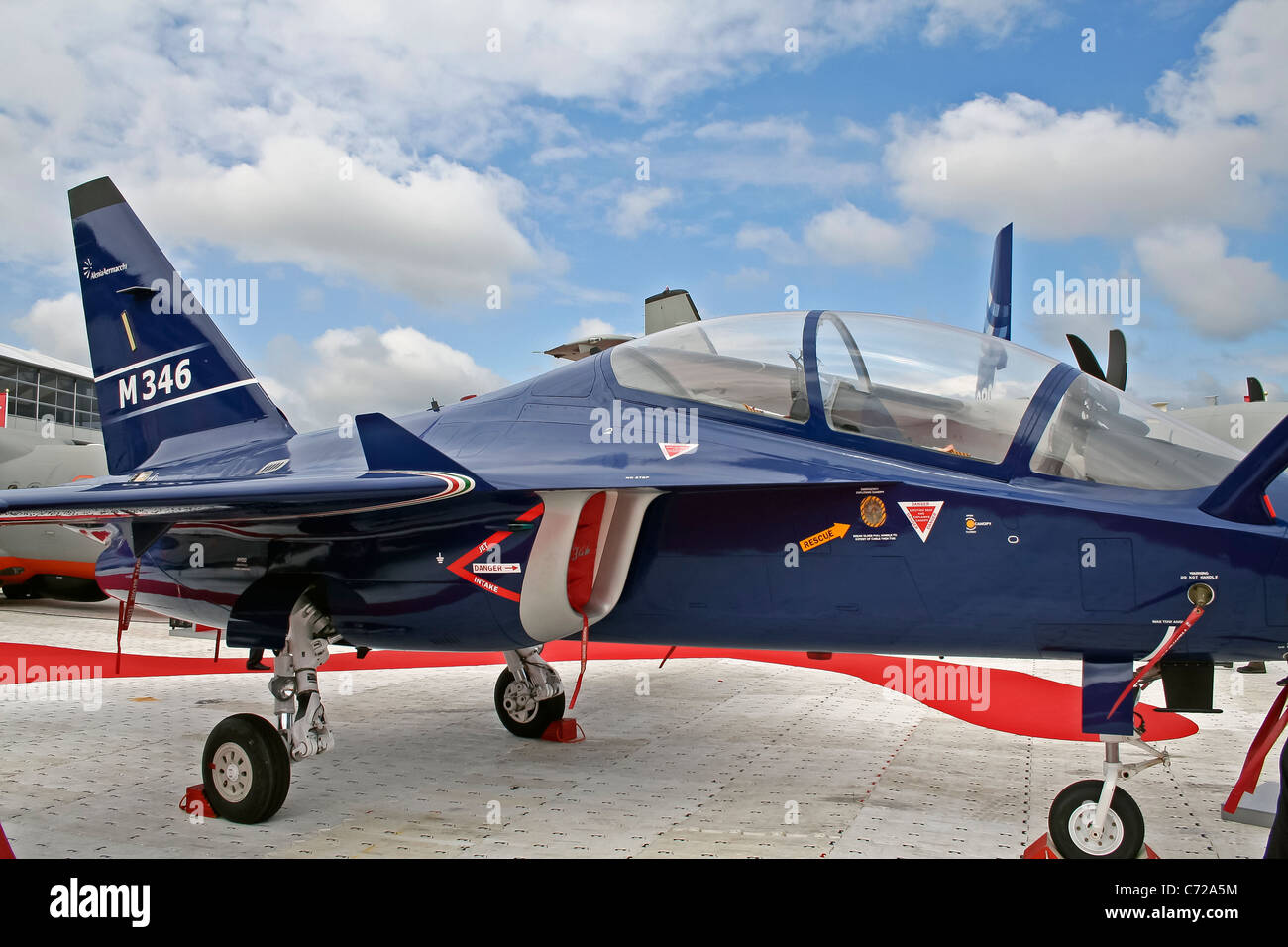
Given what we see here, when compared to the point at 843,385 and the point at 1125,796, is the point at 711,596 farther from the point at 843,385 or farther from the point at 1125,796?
the point at 1125,796

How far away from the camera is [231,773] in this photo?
15.2 feet

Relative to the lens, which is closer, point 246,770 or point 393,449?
point 393,449

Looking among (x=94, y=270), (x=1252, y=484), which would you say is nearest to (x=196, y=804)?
(x=94, y=270)

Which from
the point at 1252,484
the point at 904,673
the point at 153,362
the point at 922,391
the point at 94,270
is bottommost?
the point at 904,673

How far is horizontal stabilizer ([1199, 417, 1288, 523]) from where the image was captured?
10.1ft

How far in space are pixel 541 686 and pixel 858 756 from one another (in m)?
2.33

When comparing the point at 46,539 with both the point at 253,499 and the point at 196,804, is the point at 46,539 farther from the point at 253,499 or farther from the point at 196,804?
the point at 253,499

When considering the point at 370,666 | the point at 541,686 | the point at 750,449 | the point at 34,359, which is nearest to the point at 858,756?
the point at 541,686

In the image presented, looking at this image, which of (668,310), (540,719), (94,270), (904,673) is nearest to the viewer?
(540,719)

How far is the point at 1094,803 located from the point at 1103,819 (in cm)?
8

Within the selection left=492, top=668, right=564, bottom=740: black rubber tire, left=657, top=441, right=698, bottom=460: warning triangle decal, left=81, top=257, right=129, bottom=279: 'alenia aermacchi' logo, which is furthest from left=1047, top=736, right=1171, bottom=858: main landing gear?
left=81, top=257, right=129, bottom=279: 'alenia aermacchi' logo

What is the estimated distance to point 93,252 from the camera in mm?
6934

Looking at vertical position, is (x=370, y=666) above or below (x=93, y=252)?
below
